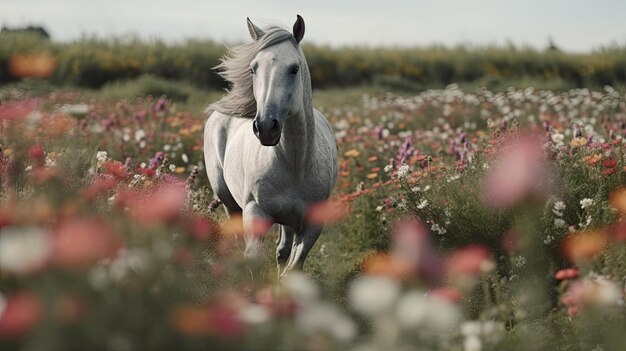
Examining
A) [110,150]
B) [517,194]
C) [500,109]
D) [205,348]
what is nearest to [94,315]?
[205,348]

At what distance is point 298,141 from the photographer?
4820 millimetres

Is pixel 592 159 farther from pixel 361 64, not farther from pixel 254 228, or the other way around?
pixel 361 64

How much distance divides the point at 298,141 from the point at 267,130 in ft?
2.28

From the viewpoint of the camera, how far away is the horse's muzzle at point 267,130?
414 centimetres

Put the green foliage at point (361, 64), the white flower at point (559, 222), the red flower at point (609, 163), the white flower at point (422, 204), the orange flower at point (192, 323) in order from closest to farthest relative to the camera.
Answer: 1. the orange flower at point (192, 323)
2. the white flower at point (559, 222)
3. the red flower at point (609, 163)
4. the white flower at point (422, 204)
5. the green foliage at point (361, 64)

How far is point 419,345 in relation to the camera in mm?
2174

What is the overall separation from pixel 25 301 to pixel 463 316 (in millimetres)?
2948

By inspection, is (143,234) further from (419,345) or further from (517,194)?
(517,194)

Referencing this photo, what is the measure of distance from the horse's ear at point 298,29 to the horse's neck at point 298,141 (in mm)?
446

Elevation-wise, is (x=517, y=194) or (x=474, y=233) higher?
(x=517, y=194)

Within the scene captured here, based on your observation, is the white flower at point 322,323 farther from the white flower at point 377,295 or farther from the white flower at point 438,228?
the white flower at point 438,228

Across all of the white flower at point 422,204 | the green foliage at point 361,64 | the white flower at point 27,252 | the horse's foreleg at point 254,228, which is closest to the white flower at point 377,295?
the white flower at point 27,252

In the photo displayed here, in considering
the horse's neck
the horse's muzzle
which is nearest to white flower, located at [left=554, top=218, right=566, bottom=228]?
the horse's neck

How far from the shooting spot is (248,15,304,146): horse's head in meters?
4.17
